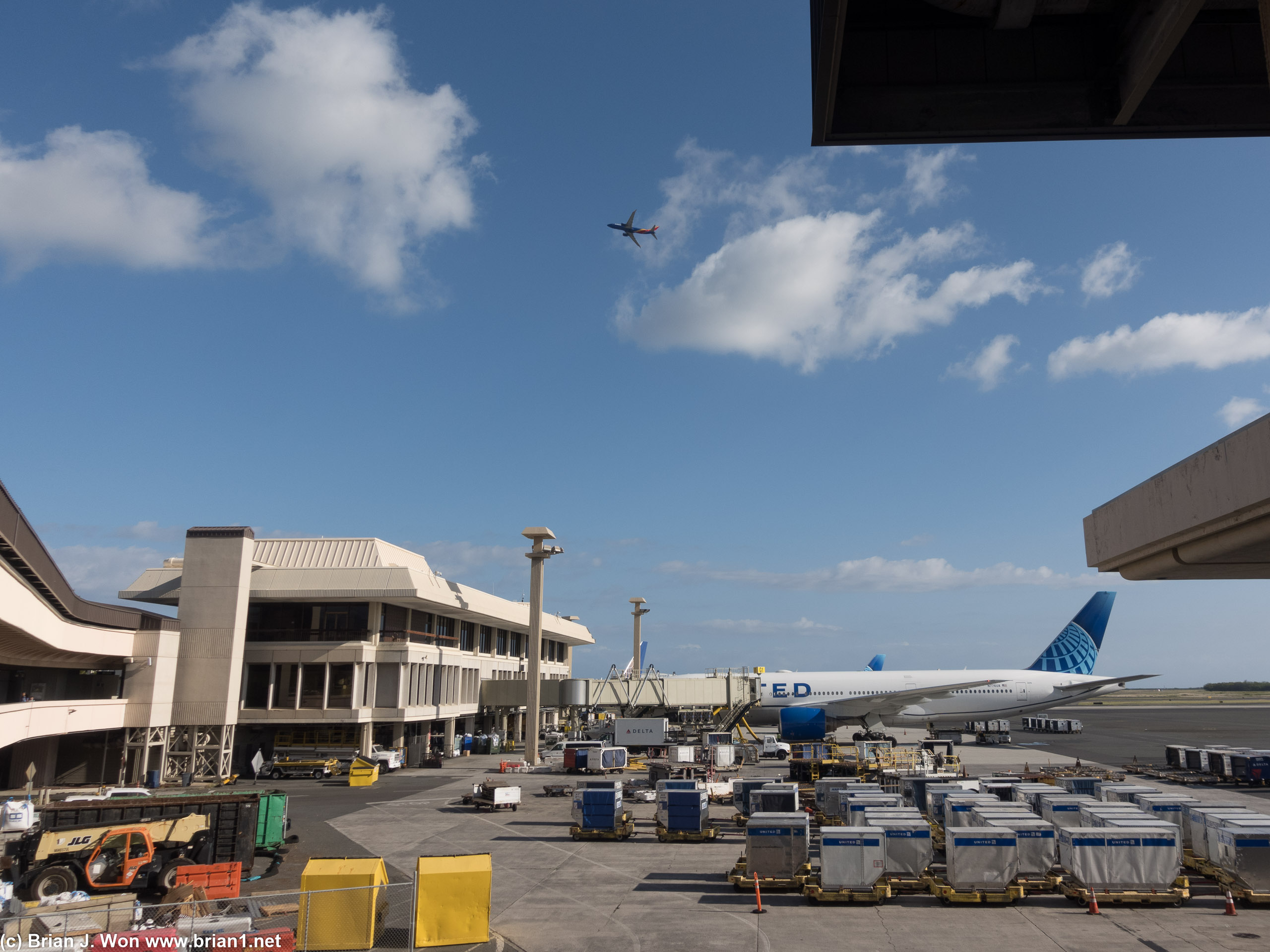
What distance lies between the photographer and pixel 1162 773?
150ft

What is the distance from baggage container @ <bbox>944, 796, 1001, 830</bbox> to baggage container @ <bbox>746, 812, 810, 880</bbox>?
3.70 meters

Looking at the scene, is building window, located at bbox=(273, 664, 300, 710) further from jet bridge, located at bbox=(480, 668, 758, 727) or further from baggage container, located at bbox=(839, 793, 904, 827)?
baggage container, located at bbox=(839, 793, 904, 827)

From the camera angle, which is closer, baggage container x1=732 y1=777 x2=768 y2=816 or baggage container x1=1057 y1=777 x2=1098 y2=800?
baggage container x1=732 y1=777 x2=768 y2=816

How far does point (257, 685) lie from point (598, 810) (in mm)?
38000

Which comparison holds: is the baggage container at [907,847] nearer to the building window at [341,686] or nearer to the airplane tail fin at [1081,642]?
the building window at [341,686]

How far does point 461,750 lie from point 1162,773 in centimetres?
4651

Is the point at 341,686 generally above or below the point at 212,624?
below

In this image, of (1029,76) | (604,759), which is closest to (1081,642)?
(604,759)

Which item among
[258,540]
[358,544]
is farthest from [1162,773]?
[258,540]

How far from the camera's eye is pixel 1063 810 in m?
24.3

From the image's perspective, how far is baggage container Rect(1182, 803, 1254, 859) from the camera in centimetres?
2202

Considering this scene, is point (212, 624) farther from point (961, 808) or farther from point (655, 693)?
point (961, 808)

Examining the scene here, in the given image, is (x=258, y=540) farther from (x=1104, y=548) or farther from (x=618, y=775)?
(x=1104, y=548)

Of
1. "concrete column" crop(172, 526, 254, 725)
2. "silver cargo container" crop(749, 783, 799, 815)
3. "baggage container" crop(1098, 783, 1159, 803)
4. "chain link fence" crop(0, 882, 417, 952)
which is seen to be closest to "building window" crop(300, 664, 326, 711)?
"concrete column" crop(172, 526, 254, 725)
